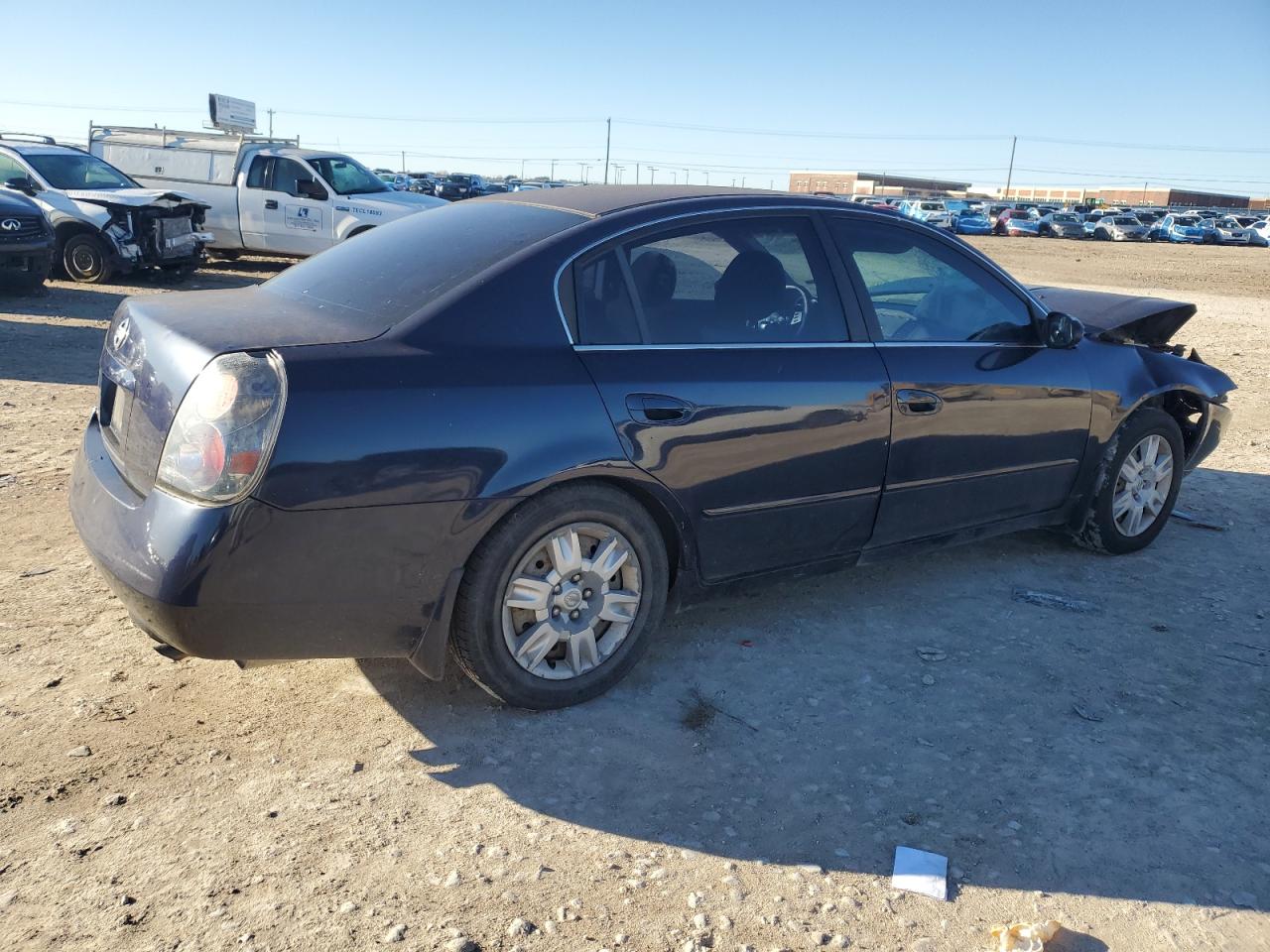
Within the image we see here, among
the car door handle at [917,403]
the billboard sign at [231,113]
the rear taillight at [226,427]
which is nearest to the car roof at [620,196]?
the car door handle at [917,403]

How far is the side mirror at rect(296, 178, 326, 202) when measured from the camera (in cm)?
1561

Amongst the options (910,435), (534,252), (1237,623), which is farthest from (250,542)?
(1237,623)

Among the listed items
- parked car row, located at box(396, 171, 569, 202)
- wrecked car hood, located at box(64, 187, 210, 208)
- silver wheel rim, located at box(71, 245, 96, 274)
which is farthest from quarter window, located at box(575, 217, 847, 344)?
parked car row, located at box(396, 171, 569, 202)

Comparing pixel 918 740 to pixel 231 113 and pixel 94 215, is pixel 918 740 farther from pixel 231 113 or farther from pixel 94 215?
pixel 231 113

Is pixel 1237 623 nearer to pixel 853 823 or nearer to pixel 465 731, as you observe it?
pixel 853 823

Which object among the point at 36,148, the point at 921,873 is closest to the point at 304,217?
the point at 36,148

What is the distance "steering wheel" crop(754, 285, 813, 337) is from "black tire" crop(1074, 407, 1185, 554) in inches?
77.5

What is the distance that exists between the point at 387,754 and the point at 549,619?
647 millimetres

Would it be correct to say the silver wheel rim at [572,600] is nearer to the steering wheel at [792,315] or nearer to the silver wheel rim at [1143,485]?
the steering wheel at [792,315]

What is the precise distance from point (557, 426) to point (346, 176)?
14.3m

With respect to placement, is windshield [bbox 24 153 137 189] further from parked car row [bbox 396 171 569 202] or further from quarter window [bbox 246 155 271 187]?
parked car row [bbox 396 171 569 202]

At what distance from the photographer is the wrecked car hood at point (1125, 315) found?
5.21m

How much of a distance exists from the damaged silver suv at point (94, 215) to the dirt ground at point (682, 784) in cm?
1069

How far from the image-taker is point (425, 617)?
3.15 metres
